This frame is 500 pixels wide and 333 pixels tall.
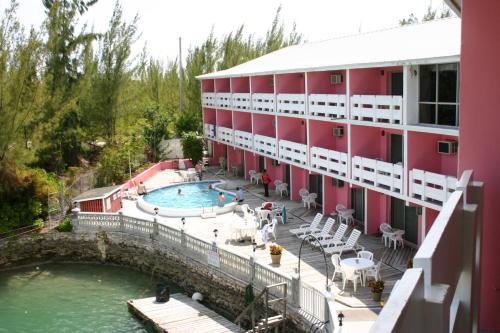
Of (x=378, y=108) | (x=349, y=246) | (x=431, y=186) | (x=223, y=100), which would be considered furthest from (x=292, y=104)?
(x=223, y=100)

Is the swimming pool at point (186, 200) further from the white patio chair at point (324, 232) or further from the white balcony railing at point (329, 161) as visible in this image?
the white patio chair at point (324, 232)

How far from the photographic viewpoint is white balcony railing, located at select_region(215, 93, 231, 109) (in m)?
35.0

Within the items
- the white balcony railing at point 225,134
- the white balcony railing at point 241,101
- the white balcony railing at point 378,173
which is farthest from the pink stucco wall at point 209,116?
the white balcony railing at point 378,173

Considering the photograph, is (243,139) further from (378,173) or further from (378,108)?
A: (378,173)

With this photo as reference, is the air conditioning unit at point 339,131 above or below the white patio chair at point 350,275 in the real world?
above

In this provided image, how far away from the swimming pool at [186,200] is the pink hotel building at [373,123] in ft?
11.3

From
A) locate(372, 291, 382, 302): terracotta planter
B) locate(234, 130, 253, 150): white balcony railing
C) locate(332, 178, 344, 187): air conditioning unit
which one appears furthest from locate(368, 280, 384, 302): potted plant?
locate(234, 130, 253, 150): white balcony railing

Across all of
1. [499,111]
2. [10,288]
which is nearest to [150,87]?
[10,288]

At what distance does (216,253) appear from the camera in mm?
19547

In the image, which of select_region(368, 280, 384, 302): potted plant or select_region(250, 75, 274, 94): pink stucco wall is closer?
select_region(368, 280, 384, 302): potted plant

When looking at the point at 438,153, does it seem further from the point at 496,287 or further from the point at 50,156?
the point at 50,156

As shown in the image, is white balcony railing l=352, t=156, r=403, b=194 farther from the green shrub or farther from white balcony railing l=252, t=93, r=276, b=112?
the green shrub

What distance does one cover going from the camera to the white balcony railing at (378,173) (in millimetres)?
17906

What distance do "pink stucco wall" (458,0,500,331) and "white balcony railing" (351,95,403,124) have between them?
12483 mm
